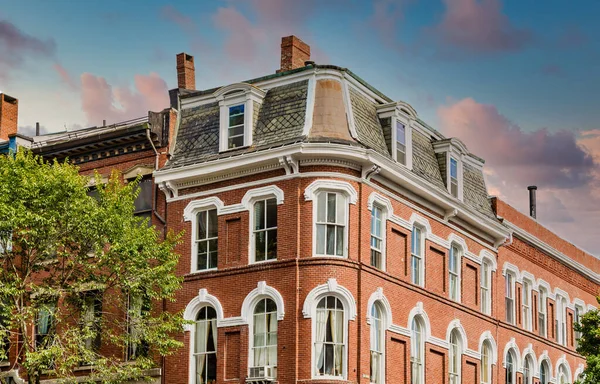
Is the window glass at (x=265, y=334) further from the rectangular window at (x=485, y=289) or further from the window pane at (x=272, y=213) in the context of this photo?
the rectangular window at (x=485, y=289)

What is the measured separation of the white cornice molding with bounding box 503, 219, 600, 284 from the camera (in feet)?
182

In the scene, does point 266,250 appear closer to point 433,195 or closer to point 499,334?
point 433,195

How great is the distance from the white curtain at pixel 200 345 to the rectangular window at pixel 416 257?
26.9 feet

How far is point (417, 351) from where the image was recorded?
46562 millimetres

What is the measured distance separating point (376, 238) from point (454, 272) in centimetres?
653

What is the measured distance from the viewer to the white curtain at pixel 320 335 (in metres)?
41.5

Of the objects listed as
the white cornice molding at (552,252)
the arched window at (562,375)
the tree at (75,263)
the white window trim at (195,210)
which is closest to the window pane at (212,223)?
the white window trim at (195,210)

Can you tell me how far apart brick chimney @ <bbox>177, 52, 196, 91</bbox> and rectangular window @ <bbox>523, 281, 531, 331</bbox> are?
60.9ft

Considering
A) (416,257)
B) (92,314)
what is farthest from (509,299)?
(92,314)

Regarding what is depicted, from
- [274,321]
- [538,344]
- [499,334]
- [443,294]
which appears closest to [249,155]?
[274,321]

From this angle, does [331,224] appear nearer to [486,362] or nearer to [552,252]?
[486,362]

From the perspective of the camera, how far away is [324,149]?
139ft

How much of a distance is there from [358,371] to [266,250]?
5.40 m

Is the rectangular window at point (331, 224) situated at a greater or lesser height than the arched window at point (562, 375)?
greater
